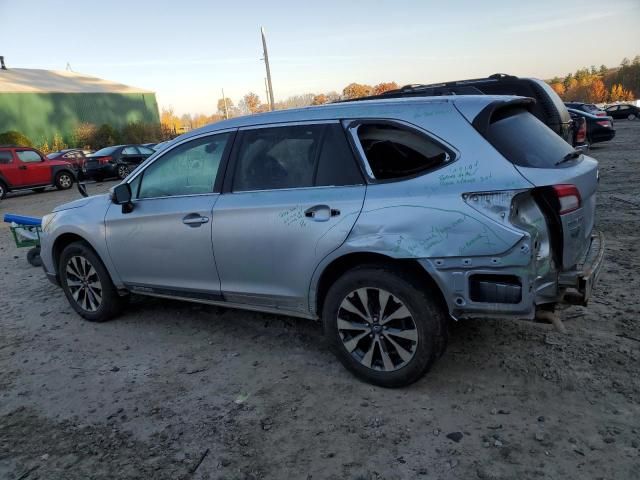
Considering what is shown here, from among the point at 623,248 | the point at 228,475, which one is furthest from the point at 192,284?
the point at 623,248

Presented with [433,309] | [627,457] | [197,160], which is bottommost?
[627,457]

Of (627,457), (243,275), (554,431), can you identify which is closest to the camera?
(627,457)

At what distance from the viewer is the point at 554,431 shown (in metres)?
2.63

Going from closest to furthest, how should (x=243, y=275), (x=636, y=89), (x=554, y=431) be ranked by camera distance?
1. (x=554, y=431)
2. (x=243, y=275)
3. (x=636, y=89)

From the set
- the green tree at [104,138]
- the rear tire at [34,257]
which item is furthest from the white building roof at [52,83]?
the rear tire at [34,257]

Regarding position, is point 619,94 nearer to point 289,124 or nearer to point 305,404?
point 289,124

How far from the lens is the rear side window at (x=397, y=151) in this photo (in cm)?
297

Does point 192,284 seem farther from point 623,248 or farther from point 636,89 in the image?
point 636,89

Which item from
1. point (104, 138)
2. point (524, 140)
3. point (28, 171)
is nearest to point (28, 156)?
point (28, 171)

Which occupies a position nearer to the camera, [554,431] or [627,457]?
[627,457]

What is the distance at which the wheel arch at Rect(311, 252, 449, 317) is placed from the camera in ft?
9.81

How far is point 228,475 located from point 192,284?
1.75m

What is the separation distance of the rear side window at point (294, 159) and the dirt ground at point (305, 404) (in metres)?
1.32

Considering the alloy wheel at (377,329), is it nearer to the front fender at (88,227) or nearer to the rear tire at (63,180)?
the front fender at (88,227)
